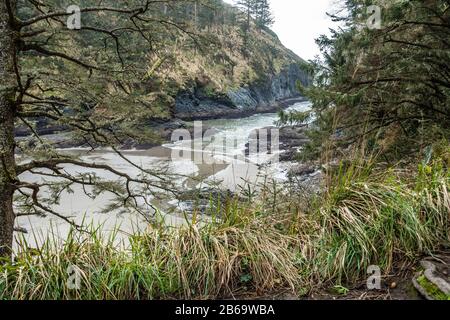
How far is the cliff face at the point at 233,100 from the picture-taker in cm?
3244

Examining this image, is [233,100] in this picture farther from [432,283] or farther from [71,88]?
[432,283]

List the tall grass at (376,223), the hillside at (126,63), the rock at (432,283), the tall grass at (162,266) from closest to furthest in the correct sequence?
the rock at (432,283), the tall grass at (162,266), the tall grass at (376,223), the hillside at (126,63)

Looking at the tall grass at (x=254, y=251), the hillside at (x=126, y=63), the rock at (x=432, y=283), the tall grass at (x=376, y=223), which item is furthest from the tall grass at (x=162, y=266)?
the hillside at (x=126, y=63)

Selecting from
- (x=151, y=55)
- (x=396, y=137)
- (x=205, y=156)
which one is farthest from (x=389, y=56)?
(x=205, y=156)

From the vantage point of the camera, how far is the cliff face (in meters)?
32.4

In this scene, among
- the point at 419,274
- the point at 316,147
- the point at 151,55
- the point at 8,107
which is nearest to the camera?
the point at 419,274

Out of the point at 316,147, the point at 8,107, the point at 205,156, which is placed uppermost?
the point at 8,107

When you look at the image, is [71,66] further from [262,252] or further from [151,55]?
[262,252]

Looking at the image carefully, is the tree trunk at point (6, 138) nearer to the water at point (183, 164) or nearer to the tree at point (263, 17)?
the water at point (183, 164)

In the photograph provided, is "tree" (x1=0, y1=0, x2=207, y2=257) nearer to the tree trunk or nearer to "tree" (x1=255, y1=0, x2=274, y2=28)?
the tree trunk

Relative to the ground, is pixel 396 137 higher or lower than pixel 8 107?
lower
